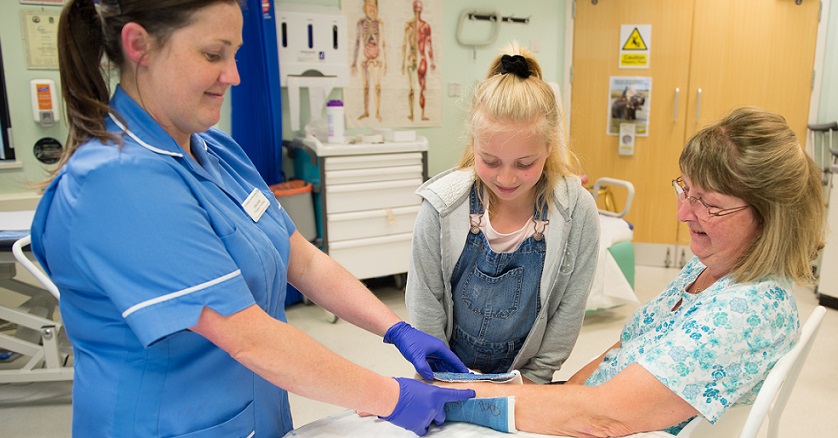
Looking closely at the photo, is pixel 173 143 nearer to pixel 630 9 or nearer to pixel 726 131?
pixel 726 131

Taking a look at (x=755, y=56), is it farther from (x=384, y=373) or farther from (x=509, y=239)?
(x=509, y=239)

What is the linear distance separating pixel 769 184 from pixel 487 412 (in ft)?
2.20

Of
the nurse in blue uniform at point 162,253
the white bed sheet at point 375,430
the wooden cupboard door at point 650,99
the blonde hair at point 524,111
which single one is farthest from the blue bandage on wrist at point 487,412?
the wooden cupboard door at point 650,99

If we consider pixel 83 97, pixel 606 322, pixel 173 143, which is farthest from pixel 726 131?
pixel 606 322

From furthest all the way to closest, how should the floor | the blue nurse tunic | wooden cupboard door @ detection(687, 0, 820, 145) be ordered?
wooden cupboard door @ detection(687, 0, 820, 145) → the floor → the blue nurse tunic

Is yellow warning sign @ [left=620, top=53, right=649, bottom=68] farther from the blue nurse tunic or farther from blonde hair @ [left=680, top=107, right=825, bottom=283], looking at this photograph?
the blue nurse tunic

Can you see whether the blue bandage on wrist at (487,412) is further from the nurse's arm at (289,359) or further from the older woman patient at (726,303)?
the nurse's arm at (289,359)

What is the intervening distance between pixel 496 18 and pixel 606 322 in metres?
2.25

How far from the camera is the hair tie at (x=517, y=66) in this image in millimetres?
1413

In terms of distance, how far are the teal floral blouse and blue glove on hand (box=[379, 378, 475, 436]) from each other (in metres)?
0.37

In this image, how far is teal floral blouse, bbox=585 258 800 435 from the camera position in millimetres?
1062

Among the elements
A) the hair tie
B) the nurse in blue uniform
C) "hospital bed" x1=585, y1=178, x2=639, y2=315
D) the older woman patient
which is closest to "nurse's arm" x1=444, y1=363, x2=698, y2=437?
the older woman patient

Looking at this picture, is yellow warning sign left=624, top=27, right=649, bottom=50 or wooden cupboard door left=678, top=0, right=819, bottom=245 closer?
wooden cupboard door left=678, top=0, right=819, bottom=245

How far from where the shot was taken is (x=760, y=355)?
108 centimetres
